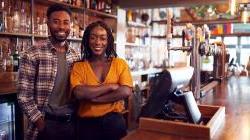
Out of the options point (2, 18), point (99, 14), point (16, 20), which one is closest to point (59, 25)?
point (2, 18)

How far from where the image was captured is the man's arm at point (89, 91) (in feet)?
5.20

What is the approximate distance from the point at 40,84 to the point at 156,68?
600cm

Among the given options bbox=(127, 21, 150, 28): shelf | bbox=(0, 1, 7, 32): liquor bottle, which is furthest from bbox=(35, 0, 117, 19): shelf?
bbox=(127, 21, 150, 28): shelf

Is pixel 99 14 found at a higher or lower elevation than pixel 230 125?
higher

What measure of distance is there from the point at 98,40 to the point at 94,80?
0.23 metres

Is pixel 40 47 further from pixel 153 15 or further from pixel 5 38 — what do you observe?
pixel 153 15

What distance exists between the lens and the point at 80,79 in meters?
1.66

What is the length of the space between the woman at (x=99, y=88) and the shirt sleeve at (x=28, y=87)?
28 cm

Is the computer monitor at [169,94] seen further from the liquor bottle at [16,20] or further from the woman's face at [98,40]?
the liquor bottle at [16,20]

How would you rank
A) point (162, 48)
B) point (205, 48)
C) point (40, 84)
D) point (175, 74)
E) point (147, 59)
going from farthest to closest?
point (162, 48) < point (147, 59) < point (205, 48) < point (40, 84) < point (175, 74)

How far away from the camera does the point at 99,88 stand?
1614 mm

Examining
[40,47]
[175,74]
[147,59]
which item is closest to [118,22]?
[147,59]

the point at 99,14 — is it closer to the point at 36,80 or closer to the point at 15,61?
the point at 15,61

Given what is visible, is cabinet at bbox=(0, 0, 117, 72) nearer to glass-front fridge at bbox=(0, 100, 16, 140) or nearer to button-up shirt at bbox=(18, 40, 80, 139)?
glass-front fridge at bbox=(0, 100, 16, 140)
